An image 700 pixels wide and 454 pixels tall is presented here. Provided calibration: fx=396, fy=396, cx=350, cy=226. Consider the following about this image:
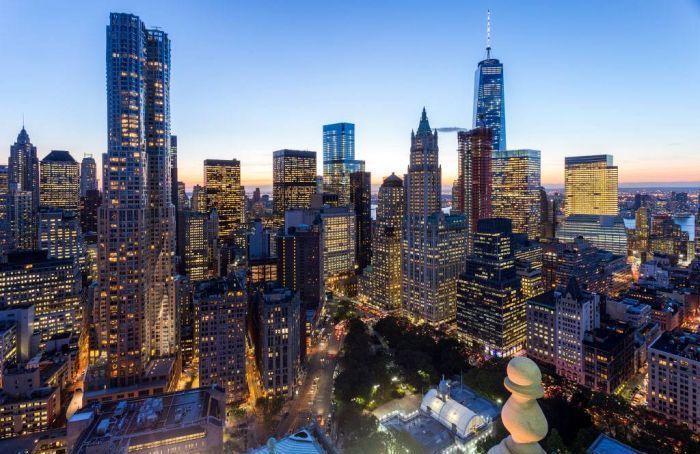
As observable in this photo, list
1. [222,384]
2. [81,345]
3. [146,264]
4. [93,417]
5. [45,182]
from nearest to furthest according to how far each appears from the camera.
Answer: [93,417], [222,384], [146,264], [81,345], [45,182]

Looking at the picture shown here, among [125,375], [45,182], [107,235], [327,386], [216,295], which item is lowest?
[327,386]

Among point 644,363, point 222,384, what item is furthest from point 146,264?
point 644,363

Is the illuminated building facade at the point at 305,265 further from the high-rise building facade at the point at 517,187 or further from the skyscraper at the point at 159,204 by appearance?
the high-rise building facade at the point at 517,187

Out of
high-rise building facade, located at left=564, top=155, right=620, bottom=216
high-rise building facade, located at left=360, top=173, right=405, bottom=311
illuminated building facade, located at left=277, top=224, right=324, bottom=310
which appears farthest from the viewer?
high-rise building facade, located at left=564, top=155, right=620, bottom=216

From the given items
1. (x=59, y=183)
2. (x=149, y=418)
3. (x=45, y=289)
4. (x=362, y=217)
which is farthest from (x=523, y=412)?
(x=59, y=183)

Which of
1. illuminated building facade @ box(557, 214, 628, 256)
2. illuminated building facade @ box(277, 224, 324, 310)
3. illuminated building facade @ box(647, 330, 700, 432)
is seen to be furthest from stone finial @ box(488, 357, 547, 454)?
illuminated building facade @ box(557, 214, 628, 256)

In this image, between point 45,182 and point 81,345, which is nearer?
point 81,345

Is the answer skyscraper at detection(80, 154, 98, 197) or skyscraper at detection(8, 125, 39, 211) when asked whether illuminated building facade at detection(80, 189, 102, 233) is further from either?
skyscraper at detection(80, 154, 98, 197)

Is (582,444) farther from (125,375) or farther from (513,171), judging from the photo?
(513,171)
